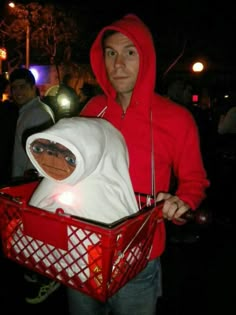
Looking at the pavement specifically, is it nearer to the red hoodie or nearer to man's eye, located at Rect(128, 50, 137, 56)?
the red hoodie

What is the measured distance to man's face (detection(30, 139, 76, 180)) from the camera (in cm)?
117

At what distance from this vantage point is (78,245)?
116cm

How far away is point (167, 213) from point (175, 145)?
51 centimetres

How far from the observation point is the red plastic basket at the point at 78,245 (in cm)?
108

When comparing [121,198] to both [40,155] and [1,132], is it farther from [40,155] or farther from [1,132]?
[1,132]

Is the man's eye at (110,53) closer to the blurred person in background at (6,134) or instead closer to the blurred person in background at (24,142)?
the blurred person in background at (24,142)

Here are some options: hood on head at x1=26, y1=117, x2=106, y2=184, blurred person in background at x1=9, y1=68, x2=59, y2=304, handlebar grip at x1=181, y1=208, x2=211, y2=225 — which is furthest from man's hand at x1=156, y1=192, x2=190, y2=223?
blurred person in background at x1=9, y1=68, x2=59, y2=304

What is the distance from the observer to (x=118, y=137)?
1481 millimetres

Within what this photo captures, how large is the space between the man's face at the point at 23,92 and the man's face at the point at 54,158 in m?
2.73

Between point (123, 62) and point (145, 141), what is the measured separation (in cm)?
46

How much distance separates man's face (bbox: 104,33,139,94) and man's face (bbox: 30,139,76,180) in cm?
74

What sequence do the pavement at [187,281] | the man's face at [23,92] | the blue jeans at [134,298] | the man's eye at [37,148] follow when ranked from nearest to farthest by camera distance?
the man's eye at [37,148] → the blue jeans at [134,298] → the pavement at [187,281] → the man's face at [23,92]

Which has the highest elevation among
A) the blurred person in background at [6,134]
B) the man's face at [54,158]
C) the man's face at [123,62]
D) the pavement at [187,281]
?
the man's face at [123,62]

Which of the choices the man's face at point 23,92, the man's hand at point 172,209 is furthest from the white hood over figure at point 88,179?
the man's face at point 23,92
